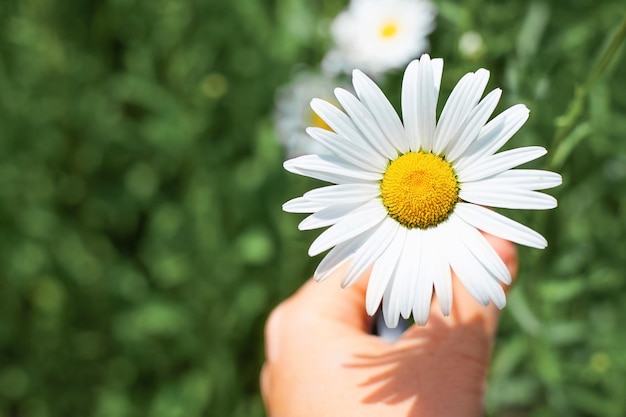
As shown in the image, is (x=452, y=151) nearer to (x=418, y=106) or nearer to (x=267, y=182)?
(x=418, y=106)

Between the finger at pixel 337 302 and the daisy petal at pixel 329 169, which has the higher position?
the daisy petal at pixel 329 169

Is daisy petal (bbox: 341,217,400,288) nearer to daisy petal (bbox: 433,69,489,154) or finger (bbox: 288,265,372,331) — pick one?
daisy petal (bbox: 433,69,489,154)

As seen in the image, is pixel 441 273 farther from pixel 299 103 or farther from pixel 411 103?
pixel 299 103

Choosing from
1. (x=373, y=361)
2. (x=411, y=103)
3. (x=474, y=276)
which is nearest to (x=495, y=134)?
(x=411, y=103)

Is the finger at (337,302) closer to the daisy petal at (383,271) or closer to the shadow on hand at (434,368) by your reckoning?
the shadow on hand at (434,368)

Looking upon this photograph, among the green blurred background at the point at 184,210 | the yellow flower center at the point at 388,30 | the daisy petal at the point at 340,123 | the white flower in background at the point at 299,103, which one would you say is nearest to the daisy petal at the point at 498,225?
the daisy petal at the point at 340,123

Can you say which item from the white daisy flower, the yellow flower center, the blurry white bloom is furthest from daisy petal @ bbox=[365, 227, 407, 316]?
the yellow flower center
